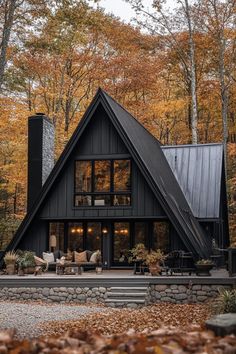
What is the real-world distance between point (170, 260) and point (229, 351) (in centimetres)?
1206

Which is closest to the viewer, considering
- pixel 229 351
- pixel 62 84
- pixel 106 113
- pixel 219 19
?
pixel 229 351

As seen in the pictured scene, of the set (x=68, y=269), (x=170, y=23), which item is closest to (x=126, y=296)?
(x=68, y=269)

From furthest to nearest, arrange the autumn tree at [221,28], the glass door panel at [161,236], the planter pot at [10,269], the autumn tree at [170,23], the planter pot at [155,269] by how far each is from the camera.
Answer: the autumn tree at [170,23] < the autumn tree at [221,28] < the glass door panel at [161,236] < the planter pot at [10,269] < the planter pot at [155,269]

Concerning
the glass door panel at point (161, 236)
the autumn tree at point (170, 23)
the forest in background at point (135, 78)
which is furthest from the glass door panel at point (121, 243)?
the autumn tree at point (170, 23)

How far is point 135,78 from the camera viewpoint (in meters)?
27.3

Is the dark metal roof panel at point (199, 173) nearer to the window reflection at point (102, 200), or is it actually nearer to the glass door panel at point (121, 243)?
the glass door panel at point (121, 243)

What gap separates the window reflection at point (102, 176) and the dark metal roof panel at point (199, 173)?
375cm

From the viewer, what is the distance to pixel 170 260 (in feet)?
55.0

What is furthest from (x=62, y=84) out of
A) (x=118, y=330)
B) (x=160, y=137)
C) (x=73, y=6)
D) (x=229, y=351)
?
(x=229, y=351)

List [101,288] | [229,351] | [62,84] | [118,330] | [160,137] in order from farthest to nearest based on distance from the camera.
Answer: [160,137] → [62,84] → [101,288] → [118,330] → [229,351]

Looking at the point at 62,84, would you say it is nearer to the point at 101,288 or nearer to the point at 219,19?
the point at 219,19

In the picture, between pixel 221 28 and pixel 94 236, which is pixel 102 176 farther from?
pixel 221 28

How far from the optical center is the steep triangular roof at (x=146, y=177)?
1633 centimetres

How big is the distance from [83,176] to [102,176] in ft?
2.31
